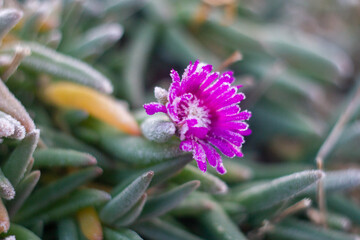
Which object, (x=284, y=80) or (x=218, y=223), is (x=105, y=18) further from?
(x=218, y=223)

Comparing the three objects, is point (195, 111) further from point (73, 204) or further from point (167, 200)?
point (73, 204)

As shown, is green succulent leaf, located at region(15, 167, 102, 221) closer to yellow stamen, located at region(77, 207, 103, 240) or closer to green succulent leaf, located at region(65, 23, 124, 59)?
yellow stamen, located at region(77, 207, 103, 240)

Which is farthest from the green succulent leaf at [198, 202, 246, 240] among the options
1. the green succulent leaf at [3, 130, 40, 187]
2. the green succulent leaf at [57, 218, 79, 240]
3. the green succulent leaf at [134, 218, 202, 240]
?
the green succulent leaf at [3, 130, 40, 187]

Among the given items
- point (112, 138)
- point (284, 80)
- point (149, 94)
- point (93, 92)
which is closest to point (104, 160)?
Result: point (112, 138)

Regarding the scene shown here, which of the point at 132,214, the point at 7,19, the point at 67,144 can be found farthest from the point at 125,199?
the point at 7,19

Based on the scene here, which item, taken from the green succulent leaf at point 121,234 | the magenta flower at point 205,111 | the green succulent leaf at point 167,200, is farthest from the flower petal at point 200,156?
the green succulent leaf at point 121,234

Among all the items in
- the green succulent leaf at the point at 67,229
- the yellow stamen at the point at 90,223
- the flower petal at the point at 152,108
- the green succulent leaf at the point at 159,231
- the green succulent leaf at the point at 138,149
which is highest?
the flower petal at the point at 152,108

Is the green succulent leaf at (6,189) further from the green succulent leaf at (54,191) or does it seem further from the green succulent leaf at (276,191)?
the green succulent leaf at (276,191)
